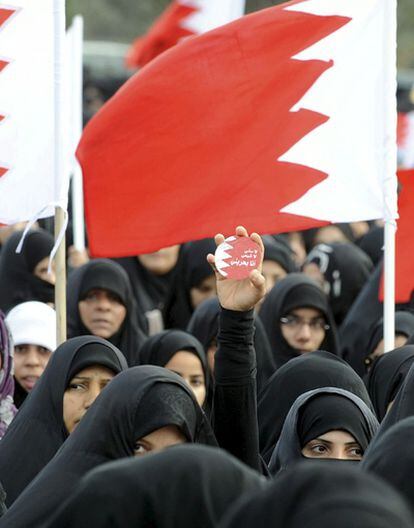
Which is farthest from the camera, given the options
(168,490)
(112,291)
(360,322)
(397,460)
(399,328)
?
→ (360,322)

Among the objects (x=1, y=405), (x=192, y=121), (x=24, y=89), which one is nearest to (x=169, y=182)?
(x=192, y=121)

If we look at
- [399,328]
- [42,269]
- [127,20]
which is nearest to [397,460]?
[399,328]

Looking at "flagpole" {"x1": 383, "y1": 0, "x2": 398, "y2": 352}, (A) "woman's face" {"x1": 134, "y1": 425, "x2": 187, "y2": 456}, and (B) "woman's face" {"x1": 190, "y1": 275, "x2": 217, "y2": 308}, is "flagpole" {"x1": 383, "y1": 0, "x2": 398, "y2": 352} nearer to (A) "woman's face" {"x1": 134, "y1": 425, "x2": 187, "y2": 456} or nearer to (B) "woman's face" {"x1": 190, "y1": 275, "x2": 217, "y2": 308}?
(A) "woman's face" {"x1": 134, "y1": 425, "x2": 187, "y2": 456}

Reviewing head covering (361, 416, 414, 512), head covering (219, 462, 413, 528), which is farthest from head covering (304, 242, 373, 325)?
head covering (219, 462, 413, 528)

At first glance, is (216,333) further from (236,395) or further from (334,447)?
(236,395)

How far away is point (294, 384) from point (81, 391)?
0.83 meters

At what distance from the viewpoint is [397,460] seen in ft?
10.4

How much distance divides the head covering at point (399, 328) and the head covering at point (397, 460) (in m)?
4.21

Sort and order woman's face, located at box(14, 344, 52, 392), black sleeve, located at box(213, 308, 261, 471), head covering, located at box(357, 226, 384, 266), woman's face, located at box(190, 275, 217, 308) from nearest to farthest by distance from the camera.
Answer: black sleeve, located at box(213, 308, 261, 471) → woman's face, located at box(14, 344, 52, 392) → woman's face, located at box(190, 275, 217, 308) → head covering, located at box(357, 226, 384, 266)

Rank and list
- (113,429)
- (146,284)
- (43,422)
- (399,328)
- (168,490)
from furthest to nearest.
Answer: (146,284)
(399,328)
(43,422)
(113,429)
(168,490)

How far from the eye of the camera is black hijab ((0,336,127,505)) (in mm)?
5148

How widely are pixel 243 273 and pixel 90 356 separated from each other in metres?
0.89

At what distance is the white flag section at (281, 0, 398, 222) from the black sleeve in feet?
4.86

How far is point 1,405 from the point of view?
230 inches
